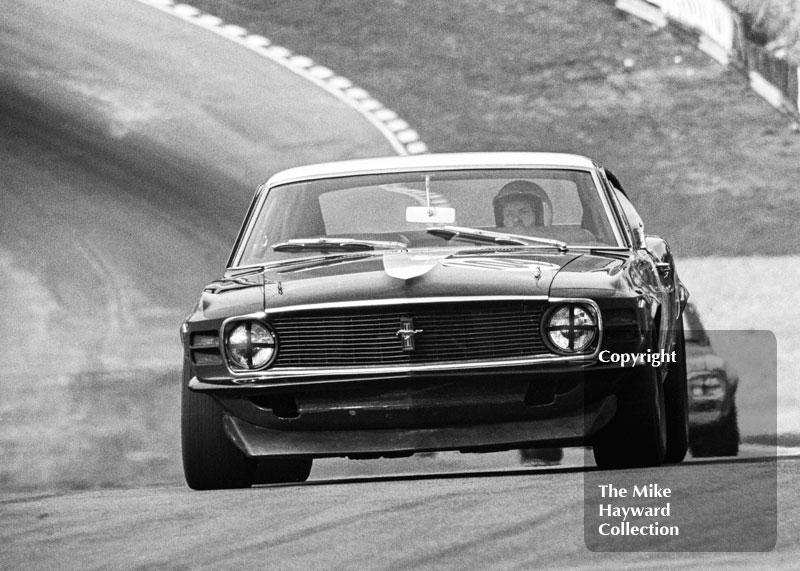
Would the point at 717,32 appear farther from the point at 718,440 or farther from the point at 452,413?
the point at 452,413

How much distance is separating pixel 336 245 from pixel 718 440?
4790 mm

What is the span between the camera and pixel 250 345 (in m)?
5.23

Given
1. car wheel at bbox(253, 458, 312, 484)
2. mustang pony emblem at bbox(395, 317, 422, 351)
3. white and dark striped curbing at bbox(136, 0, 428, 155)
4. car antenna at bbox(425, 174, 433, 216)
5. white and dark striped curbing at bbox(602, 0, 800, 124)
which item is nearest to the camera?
mustang pony emblem at bbox(395, 317, 422, 351)

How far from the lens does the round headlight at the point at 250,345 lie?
521 centimetres

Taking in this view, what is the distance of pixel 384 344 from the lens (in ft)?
16.8

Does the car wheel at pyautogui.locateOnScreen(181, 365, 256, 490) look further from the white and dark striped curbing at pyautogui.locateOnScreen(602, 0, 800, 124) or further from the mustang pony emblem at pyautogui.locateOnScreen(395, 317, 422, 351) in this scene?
the white and dark striped curbing at pyautogui.locateOnScreen(602, 0, 800, 124)

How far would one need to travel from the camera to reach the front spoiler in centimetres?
511

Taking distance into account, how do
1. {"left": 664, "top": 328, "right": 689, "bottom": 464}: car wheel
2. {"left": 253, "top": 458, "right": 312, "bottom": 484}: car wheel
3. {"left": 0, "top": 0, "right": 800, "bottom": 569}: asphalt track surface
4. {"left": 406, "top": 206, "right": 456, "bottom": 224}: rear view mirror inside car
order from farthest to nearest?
1. {"left": 0, "top": 0, "right": 800, "bottom": 569}: asphalt track surface
2. {"left": 253, "top": 458, "right": 312, "bottom": 484}: car wheel
3. {"left": 664, "top": 328, "right": 689, "bottom": 464}: car wheel
4. {"left": 406, "top": 206, "right": 456, "bottom": 224}: rear view mirror inside car

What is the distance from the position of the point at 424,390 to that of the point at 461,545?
88cm

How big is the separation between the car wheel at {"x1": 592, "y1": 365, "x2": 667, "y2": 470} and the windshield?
0.85m

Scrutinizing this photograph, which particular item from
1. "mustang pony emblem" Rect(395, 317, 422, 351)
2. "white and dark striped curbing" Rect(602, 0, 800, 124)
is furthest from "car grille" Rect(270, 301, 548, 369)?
"white and dark striped curbing" Rect(602, 0, 800, 124)

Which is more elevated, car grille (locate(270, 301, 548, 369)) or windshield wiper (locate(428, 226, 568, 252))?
windshield wiper (locate(428, 226, 568, 252))
